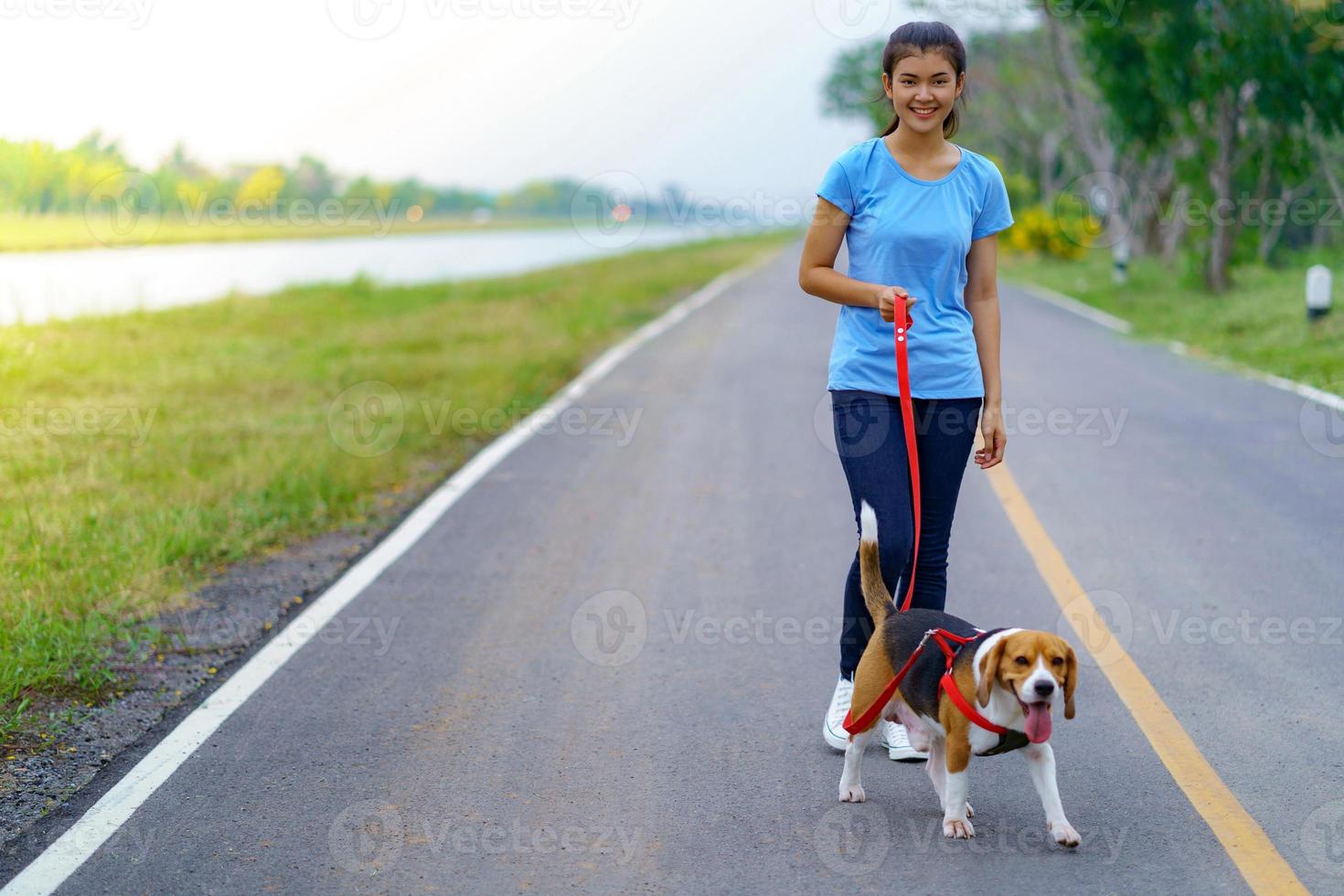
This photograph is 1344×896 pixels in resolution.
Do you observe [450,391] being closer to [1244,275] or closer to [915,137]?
[915,137]

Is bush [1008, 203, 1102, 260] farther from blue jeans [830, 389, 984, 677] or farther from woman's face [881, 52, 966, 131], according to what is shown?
woman's face [881, 52, 966, 131]

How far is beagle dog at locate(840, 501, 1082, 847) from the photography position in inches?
138

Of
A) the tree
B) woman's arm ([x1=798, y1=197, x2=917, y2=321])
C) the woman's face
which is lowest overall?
woman's arm ([x1=798, y1=197, x2=917, y2=321])

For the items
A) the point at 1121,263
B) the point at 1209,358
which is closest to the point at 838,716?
the point at 1209,358

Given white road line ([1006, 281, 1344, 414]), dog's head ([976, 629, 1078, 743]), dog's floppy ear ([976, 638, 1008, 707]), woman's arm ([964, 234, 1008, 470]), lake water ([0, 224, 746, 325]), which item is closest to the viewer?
dog's head ([976, 629, 1078, 743])

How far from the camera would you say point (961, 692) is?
3.72 m

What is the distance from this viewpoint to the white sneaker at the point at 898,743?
4531 mm

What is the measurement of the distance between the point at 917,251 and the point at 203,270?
91.4 ft

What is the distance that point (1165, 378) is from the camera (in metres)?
14.0

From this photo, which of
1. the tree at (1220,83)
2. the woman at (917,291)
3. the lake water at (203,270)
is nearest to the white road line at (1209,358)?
the tree at (1220,83)

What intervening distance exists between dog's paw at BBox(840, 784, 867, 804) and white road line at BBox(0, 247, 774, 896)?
84.5 inches

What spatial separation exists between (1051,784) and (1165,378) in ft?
36.3

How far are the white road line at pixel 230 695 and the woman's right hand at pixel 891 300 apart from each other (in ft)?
8.87

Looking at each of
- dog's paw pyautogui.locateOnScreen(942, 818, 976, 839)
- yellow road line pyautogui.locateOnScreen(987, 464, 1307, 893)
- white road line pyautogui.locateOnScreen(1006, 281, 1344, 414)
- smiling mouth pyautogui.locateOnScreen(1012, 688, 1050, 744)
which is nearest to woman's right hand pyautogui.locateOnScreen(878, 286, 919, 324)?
smiling mouth pyautogui.locateOnScreen(1012, 688, 1050, 744)
